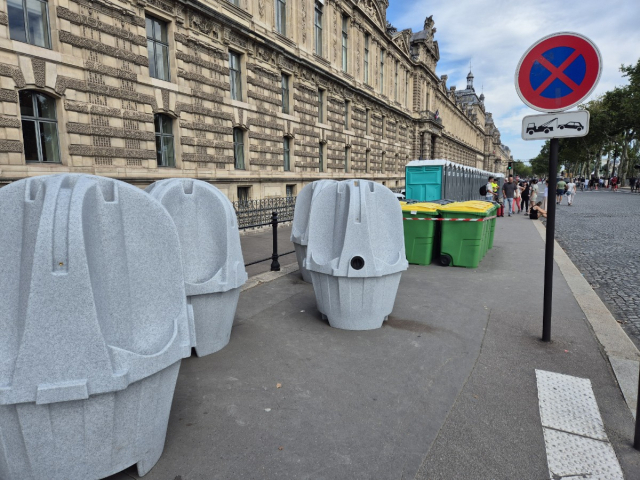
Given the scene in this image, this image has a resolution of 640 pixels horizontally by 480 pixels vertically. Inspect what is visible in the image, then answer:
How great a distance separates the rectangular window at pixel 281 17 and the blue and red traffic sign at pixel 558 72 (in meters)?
18.6

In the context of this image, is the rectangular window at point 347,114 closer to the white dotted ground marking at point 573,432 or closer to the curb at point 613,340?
the curb at point 613,340

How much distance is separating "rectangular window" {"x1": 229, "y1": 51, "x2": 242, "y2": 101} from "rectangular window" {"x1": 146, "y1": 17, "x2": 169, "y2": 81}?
128 inches

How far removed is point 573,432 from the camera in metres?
2.59

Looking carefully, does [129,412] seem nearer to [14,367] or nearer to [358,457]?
[14,367]

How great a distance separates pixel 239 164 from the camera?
58.7ft

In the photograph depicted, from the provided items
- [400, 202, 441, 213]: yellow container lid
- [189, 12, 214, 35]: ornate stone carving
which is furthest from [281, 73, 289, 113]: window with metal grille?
[400, 202, 441, 213]: yellow container lid

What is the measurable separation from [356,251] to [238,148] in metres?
15.0

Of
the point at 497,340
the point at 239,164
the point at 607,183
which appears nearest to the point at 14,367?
the point at 497,340

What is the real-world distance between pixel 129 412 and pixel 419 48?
5127cm

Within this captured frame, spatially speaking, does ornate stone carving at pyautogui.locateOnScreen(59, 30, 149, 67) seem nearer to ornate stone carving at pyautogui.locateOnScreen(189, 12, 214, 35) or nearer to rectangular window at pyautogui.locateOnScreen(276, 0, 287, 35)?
ornate stone carving at pyautogui.locateOnScreen(189, 12, 214, 35)

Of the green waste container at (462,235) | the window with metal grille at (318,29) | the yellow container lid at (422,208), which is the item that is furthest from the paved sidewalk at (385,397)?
the window with metal grille at (318,29)

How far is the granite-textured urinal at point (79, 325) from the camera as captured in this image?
1743 mm

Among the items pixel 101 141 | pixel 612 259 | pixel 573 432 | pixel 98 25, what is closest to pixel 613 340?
pixel 573 432

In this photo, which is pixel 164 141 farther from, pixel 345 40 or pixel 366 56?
pixel 366 56
